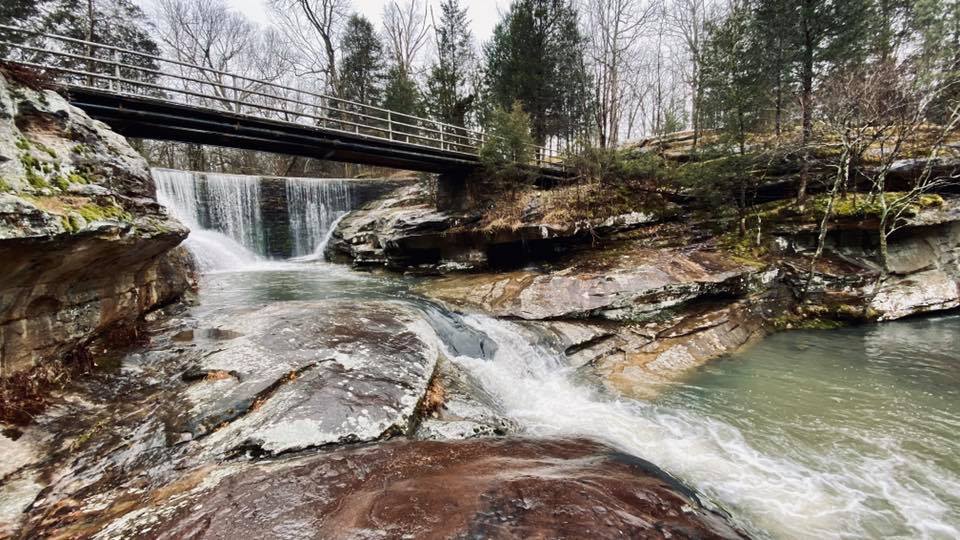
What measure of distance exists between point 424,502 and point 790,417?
6019 mm

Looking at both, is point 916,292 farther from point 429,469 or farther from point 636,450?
point 429,469

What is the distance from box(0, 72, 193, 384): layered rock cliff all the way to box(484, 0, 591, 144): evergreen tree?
17.1m

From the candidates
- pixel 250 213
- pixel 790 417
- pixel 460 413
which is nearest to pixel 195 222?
pixel 250 213

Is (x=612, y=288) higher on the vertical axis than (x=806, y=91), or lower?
lower

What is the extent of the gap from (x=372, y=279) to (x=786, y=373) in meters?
11.5

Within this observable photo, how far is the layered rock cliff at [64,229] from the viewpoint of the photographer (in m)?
3.38

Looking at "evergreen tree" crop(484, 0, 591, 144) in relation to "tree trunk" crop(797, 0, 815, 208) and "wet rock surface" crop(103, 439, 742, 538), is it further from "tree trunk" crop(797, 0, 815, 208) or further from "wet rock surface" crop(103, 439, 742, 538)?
"wet rock surface" crop(103, 439, 742, 538)

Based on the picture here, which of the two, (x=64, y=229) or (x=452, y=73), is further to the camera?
(x=452, y=73)

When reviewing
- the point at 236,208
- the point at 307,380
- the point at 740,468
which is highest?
the point at 236,208

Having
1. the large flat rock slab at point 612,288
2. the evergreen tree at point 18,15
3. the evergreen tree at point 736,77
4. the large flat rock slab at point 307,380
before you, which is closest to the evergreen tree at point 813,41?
the evergreen tree at point 736,77

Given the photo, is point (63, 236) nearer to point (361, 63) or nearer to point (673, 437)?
point (673, 437)

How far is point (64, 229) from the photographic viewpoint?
3.46 m

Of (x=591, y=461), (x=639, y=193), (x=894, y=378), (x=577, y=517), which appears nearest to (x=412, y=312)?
(x=591, y=461)

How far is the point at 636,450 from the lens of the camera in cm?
463
